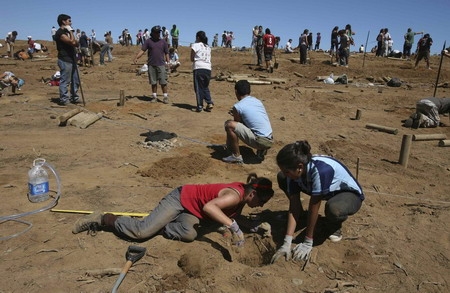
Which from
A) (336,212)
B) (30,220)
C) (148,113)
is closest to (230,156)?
(336,212)

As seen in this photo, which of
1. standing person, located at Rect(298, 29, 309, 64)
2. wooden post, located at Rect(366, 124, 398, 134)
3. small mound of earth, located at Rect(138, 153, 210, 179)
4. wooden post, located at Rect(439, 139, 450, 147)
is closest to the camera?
small mound of earth, located at Rect(138, 153, 210, 179)

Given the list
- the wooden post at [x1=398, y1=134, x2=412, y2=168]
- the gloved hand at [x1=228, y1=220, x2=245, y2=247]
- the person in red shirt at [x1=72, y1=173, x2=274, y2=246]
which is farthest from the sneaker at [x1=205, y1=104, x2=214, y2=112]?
the gloved hand at [x1=228, y1=220, x2=245, y2=247]

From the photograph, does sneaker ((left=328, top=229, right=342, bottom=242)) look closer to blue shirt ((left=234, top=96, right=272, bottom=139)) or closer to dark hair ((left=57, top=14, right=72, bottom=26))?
blue shirt ((left=234, top=96, right=272, bottom=139))

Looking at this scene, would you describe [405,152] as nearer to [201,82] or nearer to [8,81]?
[201,82]

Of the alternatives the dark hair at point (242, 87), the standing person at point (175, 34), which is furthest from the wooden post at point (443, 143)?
the standing person at point (175, 34)

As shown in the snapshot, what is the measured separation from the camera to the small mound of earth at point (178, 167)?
494cm

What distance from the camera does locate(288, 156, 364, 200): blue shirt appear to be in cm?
304

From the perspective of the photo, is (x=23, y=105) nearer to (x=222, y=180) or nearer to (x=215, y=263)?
(x=222, y=180)

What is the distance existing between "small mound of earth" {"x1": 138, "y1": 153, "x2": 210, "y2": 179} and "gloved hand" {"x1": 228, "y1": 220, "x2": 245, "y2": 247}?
183cm

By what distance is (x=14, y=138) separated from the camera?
6.39 metres

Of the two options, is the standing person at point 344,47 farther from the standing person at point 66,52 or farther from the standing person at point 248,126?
the standing person at point 248,126

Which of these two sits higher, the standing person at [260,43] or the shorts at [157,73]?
the standing person at [260,43]

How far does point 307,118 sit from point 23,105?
24.8 ft

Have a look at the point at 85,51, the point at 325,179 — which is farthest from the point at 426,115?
the point at 85,51
